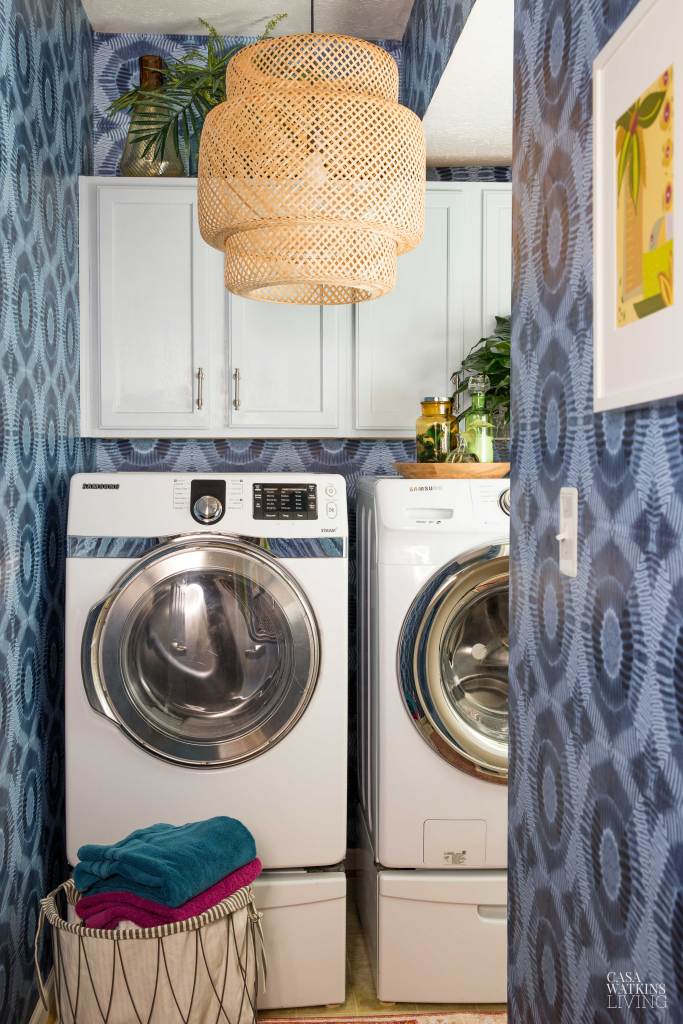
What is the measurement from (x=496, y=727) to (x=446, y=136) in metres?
1.76

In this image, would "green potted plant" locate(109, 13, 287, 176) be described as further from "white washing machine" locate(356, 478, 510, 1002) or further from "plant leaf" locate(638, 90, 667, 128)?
"plant leaf" locate(638, 90, 667, 128)

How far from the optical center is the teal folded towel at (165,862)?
1905 mm

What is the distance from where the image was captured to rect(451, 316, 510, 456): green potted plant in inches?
103

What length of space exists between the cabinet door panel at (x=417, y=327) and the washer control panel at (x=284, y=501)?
0.54 meters

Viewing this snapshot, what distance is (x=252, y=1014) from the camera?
2.08 m

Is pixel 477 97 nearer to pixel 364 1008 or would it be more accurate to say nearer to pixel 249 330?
pixel 249 330

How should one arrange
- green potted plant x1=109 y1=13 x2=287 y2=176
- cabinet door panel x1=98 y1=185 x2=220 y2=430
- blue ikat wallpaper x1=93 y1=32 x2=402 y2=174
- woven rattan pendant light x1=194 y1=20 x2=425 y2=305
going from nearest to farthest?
woven rattan pendant light x1=194 y1=20 x2=425 y2=305, green potted plant x1=109 y1=13 x2=287 y2=176, cabinet door panel x1=98 y1=185 x2=220 y2=430, blue ikat wallpaper x1=93 y1=32 x2=402 y2=174

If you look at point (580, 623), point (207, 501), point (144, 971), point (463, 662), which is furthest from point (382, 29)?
point (144, 971)

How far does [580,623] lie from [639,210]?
1.57 ft

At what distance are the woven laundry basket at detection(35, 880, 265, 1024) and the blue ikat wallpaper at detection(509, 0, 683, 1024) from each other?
81cm

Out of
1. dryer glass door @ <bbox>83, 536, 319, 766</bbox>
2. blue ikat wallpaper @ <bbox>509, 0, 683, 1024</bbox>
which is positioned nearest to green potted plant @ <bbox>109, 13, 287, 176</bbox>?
dryer glass door @ <bbox>83, 536, 319, 766</bbox>

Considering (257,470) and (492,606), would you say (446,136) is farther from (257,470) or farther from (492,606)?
(492,606)

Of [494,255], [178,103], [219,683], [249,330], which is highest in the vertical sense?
[178,103]

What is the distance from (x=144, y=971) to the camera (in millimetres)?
1894
